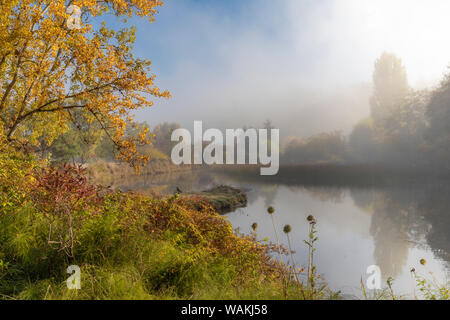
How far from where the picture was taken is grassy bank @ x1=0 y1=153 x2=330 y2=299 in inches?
123

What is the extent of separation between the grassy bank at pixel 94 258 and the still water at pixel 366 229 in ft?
10.6

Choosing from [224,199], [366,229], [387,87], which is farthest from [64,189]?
[387,87]

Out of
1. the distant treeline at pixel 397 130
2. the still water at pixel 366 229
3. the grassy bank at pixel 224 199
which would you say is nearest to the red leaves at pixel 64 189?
the still water at pixel 366 229

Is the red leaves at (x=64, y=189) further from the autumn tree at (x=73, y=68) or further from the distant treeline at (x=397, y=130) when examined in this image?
→ the distant treeline at (x=397, y=130)

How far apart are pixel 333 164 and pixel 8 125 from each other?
6723 centimetres

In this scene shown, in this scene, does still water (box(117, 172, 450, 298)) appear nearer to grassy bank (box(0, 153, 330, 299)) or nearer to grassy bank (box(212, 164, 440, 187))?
grassy bank (box(0, 153, 330, 299))

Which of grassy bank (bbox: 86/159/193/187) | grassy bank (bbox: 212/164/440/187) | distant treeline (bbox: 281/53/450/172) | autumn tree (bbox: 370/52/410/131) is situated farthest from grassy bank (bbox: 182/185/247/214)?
autumn tree (bbox: 370/52/410/131)

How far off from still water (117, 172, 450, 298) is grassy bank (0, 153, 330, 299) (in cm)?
324

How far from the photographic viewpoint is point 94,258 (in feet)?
12.4

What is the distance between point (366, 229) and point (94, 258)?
14.0m

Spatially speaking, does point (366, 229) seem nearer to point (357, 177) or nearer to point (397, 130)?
point (357, 177)

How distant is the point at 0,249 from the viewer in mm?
4086

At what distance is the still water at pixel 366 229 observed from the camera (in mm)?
8578
